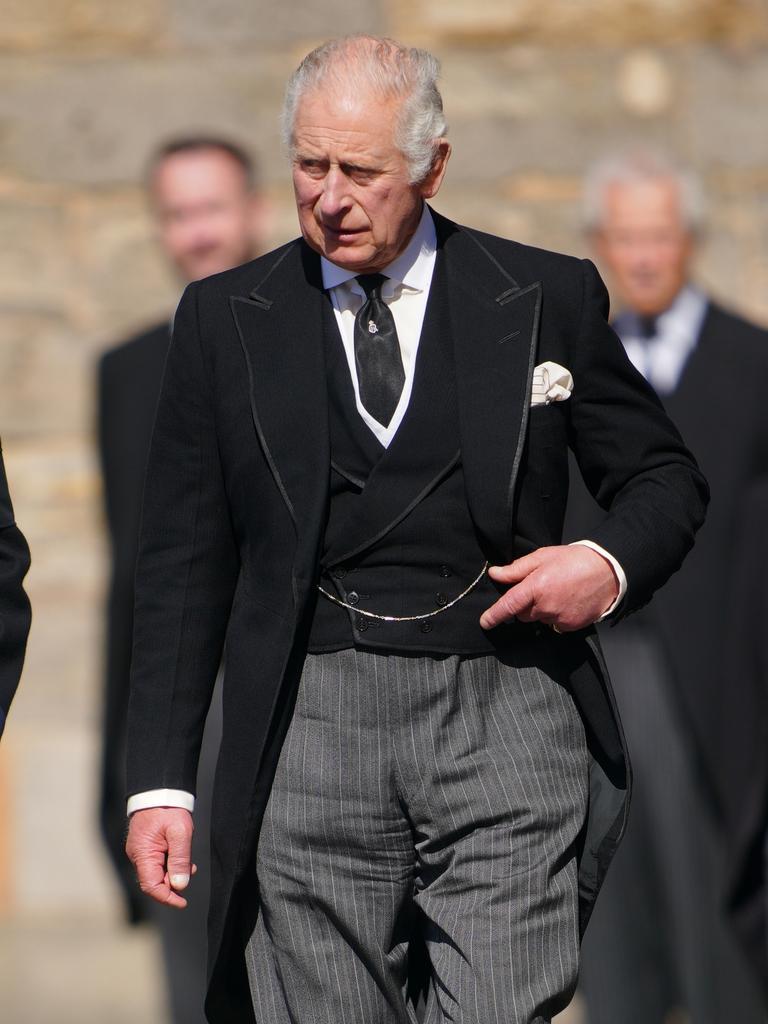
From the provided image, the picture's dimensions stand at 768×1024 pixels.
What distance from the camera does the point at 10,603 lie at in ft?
12.6

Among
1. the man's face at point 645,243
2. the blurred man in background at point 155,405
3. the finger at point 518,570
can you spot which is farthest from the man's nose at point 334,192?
the man's face at point 645,243

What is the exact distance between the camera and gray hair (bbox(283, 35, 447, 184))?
3.55 m

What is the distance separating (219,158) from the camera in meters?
5.95

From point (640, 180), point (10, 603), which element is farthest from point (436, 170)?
point (640, 180)

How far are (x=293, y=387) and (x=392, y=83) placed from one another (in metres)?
0.47

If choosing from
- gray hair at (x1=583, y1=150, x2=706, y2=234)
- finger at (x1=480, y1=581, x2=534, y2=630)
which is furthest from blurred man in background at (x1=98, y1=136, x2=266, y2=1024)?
finger at (x1=480, y1=581, x2=534, y2=630)

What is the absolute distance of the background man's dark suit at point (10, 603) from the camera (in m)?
3.83

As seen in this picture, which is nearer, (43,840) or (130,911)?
(130,911)

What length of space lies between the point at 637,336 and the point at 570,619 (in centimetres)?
273

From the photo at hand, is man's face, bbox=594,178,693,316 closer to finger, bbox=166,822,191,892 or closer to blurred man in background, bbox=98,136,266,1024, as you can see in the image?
blurred man in background, bbox=98,136,266,1024

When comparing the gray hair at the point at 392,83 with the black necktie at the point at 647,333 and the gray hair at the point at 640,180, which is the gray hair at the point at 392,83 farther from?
the gray hair at the point at 640,180

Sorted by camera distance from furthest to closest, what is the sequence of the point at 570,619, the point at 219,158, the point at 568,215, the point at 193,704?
the point at 568,215 < the point at 219,158 < the point at 193,704 < the point at 570,619

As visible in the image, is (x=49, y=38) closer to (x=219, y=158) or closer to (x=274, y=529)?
(x=219, y=158)

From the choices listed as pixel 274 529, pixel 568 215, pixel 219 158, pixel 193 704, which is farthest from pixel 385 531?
pixel 568 215
